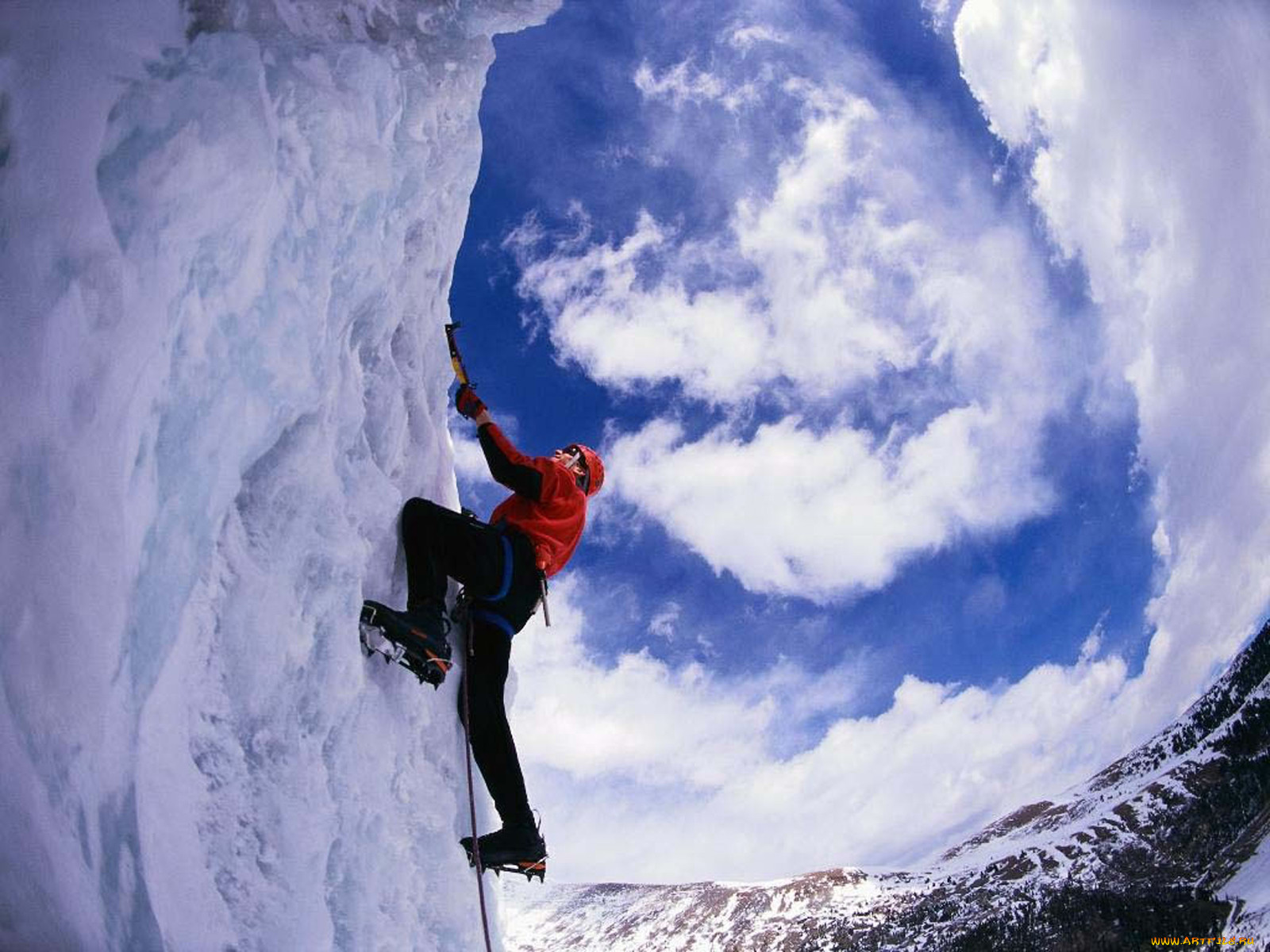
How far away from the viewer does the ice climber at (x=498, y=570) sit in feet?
14.2

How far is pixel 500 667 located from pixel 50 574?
2983 millimetres

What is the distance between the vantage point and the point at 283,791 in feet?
9.62

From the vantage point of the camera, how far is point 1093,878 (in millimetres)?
95938

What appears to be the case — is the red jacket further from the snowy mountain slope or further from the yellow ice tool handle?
the snowy mountain slope

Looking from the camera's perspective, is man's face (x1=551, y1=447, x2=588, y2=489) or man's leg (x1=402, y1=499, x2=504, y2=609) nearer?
man's leg (x1=402, y1=499, x2=504, y2=609)

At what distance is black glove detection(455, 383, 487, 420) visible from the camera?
472 cm

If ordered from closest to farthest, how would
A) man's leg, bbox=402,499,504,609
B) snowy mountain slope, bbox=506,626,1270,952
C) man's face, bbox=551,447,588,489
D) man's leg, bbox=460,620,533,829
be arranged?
man's leg, bbox=402,499,504,609, man's leg, bbox=460,620,533,829, man's face, bbox=551,447,588,489, snowy mountain slope, bbox=506,626,1270,952

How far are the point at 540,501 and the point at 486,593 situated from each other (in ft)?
2.24

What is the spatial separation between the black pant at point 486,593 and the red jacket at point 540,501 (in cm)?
15

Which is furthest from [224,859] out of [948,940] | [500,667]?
[948,940]

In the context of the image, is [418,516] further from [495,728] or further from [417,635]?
[495,728]

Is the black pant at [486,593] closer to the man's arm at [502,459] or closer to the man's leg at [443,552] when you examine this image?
the man's leg at [443,552]

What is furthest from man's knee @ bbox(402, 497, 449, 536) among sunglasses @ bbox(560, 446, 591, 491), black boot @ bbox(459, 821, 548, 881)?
black boot @ bbox(459, 821, 548, 881)

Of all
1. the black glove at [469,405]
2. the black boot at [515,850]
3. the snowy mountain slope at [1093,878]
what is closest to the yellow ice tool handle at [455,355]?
the black glove at [469,405]
